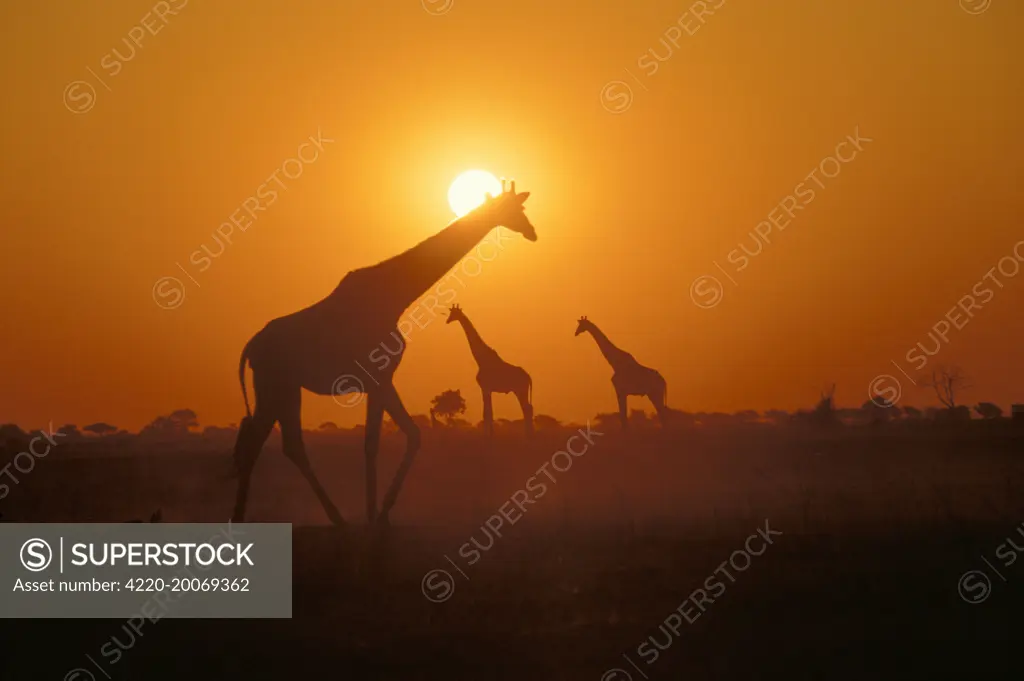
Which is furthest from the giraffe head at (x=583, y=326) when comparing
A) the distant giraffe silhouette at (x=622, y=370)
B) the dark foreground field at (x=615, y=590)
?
the dark foreground field at (x=615, y=590)

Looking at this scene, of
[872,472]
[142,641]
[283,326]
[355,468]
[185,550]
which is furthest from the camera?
[355,468]

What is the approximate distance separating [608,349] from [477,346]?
3649 mm

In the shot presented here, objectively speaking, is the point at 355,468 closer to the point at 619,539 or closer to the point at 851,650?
the point at 619,539

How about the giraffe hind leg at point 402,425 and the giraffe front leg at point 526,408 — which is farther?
the giraffe front leg at point 526,408

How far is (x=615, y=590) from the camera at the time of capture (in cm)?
1059

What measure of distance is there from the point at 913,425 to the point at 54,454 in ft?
81.4

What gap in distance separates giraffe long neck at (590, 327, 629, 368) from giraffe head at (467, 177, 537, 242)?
12386mm

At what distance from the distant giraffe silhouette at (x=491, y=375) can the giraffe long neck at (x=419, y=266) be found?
1100cm

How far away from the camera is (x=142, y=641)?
9.37 metres

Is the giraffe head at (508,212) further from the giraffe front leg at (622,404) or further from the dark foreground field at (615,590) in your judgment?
the giraffe front leg at (622,404)

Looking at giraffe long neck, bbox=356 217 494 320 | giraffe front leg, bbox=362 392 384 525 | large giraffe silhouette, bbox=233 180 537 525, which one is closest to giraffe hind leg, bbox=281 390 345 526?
large giraffe silhouette, bbox=233 180 537 525

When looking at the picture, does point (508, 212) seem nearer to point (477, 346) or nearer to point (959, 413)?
point (477, 346)

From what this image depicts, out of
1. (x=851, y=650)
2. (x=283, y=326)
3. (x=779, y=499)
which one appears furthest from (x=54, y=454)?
(x=851, y=650)

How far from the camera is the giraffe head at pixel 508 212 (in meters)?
16.5
